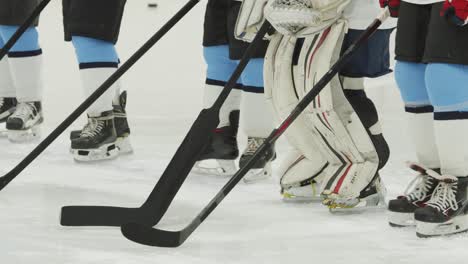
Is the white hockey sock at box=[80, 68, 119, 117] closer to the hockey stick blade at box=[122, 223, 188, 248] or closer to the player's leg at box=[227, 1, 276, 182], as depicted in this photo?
the player's leg at box=[227, 1, 276, 182]

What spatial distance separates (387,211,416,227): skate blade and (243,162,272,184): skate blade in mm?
620

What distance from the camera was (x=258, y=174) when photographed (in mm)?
2945

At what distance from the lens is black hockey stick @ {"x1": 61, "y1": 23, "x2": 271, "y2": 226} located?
91.0 inches

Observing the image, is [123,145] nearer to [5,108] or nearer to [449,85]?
[5,108]

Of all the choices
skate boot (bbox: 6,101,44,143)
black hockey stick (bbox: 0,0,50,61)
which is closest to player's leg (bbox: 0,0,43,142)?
skate boot (bbox: 6,101,44,143)

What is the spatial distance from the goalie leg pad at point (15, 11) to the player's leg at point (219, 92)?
71cm

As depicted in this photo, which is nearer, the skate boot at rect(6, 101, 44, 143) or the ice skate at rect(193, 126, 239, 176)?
the ice skate at rect(193, 126, 239, 176)

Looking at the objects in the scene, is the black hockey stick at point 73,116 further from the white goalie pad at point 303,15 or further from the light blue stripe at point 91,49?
the light blue stripe at point 91,49

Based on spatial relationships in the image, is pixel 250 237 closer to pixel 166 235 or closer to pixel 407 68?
pixel 166 235

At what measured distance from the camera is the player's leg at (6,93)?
3.62 meters

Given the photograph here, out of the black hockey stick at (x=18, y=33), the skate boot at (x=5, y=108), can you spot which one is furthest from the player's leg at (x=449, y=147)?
the skate boot at (x=5, y=108)

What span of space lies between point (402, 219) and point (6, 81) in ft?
5.75

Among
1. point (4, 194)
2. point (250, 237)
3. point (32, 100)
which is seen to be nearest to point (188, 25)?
point (32, 100)

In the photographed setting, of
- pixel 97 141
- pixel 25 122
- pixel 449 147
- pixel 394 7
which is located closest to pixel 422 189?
pixel 449 147
